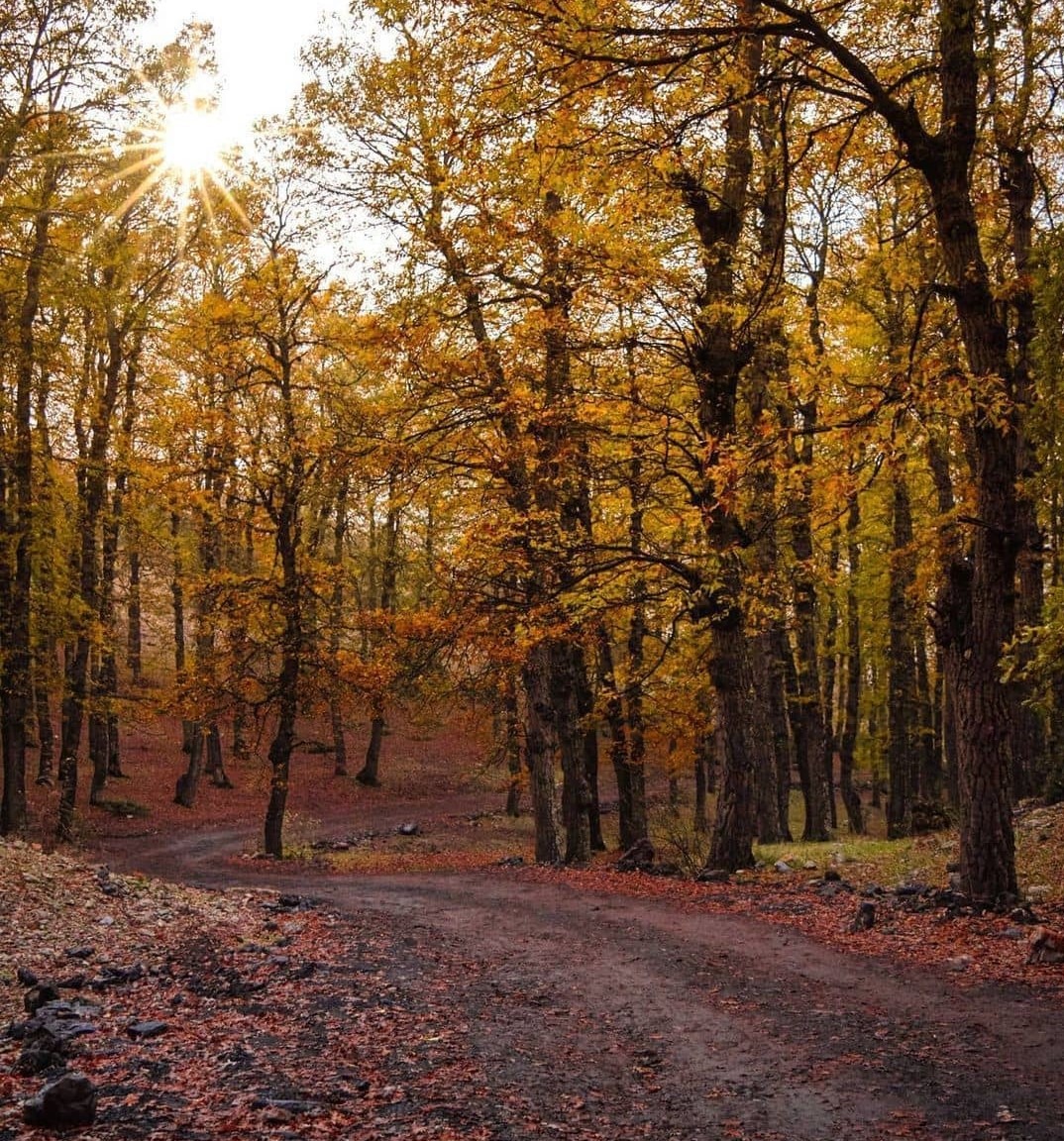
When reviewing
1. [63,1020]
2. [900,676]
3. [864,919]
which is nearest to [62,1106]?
[63,1020]

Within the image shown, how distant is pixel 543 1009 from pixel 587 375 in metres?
9.48

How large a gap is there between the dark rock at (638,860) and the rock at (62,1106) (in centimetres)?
1199

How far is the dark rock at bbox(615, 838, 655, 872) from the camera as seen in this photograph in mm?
16078

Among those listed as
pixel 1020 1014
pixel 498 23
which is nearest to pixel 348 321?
pixel 498 23

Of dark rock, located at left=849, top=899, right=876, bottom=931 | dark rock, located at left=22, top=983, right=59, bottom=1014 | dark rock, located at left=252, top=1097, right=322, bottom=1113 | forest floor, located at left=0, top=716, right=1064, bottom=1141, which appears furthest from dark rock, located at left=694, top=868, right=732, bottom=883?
dark rock, located at left=252, top=1097, right=322, bottom=1113

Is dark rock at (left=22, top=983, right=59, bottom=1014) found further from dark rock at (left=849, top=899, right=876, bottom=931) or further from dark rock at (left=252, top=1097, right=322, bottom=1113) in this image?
dark rock at (left=849, top=899, right=876, bottom=931)

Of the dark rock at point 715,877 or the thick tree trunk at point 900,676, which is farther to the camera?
the thick tree trunk at point 900,676

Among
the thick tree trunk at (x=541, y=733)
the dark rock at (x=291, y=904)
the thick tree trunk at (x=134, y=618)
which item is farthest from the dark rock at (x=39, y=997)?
the thick tree trunk at (x=134, y=618)

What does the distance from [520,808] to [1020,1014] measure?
30462 mm

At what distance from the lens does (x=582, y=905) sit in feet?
39.5

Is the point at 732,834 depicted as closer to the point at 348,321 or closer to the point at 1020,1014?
the point at 1020,1014

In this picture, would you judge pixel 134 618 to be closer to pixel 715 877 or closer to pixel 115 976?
pixel 715 877

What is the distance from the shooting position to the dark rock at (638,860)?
52.7 feet

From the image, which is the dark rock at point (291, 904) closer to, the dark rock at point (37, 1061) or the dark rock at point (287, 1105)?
the dark rock at point (37, 1061)
